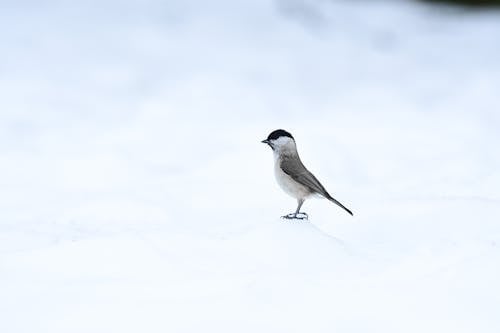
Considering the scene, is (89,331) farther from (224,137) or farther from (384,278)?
(224,137)

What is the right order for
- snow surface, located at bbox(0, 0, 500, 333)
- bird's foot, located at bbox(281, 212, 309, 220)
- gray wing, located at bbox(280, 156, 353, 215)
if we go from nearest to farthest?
snow surface, located at bbox(0, 0, 500, 333) < gray wing, located at bbox(280, 156, 353, 215) < bird's foot, located at bbox(281, 212, 309, 220)

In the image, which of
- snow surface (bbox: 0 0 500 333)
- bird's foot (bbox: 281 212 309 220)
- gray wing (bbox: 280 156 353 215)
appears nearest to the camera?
snow surface (bbox: 0 0 500 333)

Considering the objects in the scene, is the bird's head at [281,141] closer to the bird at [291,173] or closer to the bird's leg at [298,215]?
the bird at [291,173]

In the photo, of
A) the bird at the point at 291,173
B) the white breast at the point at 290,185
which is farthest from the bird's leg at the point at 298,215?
the white breast at the point at 290,185

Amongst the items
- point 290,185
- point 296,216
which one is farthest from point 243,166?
point 290,185

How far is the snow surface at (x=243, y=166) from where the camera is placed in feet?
13.9

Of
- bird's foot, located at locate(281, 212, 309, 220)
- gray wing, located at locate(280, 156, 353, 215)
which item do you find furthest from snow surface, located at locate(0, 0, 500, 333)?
gray wing, located at locate(280, 156, 353, 215)

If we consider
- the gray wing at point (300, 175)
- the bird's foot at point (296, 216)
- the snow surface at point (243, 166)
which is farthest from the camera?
the bird's foot at point (296, 216)

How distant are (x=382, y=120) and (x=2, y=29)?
6.90 metres

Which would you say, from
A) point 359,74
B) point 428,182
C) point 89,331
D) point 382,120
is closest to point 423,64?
point 359,74

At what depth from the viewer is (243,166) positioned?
831cm

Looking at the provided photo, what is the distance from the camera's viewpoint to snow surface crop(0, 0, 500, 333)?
13.9ft

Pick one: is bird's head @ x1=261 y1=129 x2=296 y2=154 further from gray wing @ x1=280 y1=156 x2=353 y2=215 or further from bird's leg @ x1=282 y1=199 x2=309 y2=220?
bird's leg @ x1=282 y1=199 x2=309 y2=220

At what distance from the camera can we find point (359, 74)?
43.4ft
